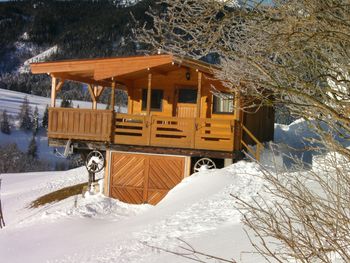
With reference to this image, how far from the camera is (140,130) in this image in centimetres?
1523

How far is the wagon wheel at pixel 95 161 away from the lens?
16.2 metres

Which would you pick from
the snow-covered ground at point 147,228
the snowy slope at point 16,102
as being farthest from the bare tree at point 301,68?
the snowy slope at point 16,102

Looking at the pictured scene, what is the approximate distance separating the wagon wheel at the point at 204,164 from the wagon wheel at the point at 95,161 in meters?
3.47

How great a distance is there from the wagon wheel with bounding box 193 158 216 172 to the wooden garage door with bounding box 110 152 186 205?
0.44 meters

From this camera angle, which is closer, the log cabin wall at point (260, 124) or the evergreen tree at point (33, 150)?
the log cabin wall at point (260, 124)

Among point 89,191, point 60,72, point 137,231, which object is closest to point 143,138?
point 89,191

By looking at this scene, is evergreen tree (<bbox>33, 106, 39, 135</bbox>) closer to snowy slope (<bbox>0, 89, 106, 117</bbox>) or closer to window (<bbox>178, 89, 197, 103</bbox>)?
snowy slope (<bbox>0, 89, 106, 117</bbox>)

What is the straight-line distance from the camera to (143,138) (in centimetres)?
1508

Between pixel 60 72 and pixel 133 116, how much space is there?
342 centimetres

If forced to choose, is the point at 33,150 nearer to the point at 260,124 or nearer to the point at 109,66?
the point at 260,124

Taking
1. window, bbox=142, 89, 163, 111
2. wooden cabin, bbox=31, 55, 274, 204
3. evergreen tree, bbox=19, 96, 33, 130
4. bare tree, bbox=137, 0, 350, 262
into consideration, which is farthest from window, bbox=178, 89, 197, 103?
evergreen tree, bbox=19, 96, 33, 130

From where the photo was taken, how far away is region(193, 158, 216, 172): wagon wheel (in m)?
14.8

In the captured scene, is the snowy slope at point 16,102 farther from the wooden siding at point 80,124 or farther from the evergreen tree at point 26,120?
the wooden siding at point 80,124

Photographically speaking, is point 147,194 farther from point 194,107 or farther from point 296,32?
point 296,32
